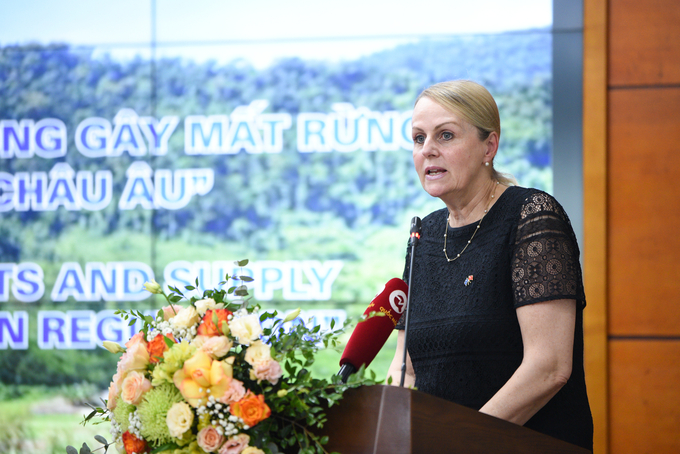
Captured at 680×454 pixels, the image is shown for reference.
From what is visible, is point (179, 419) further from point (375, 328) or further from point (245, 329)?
point (375, 328)

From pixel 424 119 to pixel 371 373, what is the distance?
0.90m

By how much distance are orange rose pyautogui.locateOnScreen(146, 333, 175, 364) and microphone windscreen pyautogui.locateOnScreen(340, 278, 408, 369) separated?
36cm

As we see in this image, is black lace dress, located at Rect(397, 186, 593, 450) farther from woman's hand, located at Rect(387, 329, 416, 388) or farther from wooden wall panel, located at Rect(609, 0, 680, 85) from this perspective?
wooden wall panel, located at Rect(609, 0, 680, 85)

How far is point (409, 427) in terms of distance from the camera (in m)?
0.97

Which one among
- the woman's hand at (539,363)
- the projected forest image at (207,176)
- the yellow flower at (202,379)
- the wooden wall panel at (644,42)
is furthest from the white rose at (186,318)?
the wooden wall panel at (644,42)

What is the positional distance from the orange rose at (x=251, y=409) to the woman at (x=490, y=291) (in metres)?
0.47

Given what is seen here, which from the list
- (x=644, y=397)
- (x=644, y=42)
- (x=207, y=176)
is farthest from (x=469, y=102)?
(x=207, y=176)

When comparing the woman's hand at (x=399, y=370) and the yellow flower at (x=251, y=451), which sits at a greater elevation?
the yellow flower at (x=251, y=451)

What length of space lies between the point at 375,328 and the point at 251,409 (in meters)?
0.45

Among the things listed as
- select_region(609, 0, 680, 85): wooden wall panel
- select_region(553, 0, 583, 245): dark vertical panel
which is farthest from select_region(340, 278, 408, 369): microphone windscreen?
select_region(609, 0, 680, 85): wooden wall panel

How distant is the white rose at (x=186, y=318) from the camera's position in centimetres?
111

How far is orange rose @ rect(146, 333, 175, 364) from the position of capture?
1.11m

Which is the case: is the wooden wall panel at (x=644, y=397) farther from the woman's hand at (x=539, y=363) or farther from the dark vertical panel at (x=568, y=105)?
the woman's hand at (x=539, y=363)

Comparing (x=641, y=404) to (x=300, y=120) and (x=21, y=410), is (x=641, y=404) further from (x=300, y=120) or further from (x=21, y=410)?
(x=21, y=410)
